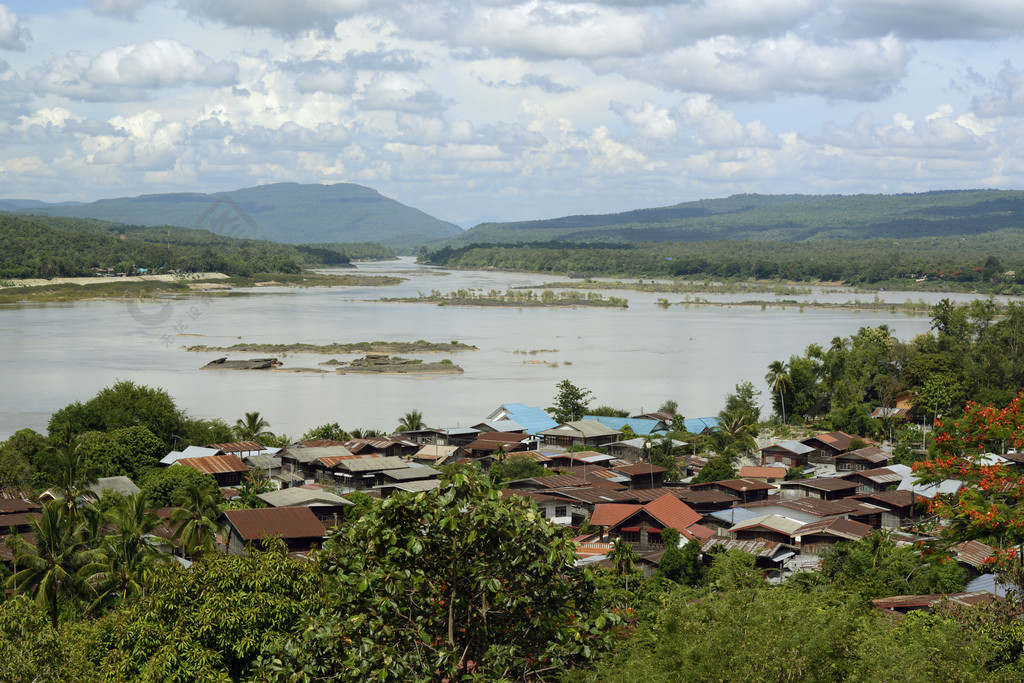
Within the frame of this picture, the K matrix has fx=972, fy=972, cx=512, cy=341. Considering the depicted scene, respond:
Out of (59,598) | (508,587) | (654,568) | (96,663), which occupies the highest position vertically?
(508,587)

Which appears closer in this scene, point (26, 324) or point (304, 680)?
point (304, 680)

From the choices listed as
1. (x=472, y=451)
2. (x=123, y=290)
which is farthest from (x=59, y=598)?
(x=123, y=290)

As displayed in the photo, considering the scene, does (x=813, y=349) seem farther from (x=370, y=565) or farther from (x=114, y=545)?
(x=370, y=565)

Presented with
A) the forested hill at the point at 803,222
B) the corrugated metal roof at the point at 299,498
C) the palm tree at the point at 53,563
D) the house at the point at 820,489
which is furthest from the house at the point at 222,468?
the forested hill at the point at 803,222

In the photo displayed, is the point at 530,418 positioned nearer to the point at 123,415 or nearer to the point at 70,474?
the point at 123,415

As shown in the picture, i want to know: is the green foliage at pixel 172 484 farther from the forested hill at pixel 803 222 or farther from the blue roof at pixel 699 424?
the forested hill at pixel 803 222

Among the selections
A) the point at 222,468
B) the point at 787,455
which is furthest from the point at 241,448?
the point at 787,455
